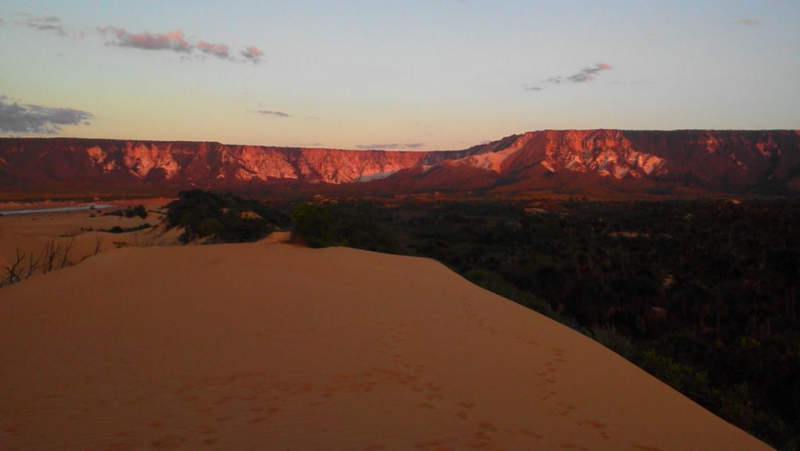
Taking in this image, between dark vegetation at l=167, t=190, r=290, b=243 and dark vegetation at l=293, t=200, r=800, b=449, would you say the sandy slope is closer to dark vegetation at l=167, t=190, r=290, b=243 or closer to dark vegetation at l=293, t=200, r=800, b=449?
dark vegetation at l=293, t=200, r=800, b=449

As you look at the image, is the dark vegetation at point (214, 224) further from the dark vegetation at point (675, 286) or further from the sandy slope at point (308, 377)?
the sandy slope at point (308, 377)

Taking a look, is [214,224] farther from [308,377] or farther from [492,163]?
[492,163]

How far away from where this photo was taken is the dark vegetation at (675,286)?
7.62 meters

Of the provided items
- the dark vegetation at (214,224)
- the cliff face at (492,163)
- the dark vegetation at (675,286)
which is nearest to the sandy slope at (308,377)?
the dark vegetation at (675,286)

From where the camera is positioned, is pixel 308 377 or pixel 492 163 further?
pixel 492 163

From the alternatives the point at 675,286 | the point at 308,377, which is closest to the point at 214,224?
the point at 675,286

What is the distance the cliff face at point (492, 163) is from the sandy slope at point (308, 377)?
287 feet

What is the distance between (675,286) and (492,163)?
101238 mm

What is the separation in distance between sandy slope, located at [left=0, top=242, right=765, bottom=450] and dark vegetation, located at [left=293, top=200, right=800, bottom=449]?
7.14 feet

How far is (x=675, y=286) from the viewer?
15.6 meters

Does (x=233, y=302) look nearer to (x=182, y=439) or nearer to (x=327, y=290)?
(x=327, y=290)

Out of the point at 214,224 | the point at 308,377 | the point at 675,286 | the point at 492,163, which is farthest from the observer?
the point at 492,163

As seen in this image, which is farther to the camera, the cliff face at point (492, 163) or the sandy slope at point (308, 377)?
the cliff face at point (492, 163)

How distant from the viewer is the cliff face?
3639 inches
